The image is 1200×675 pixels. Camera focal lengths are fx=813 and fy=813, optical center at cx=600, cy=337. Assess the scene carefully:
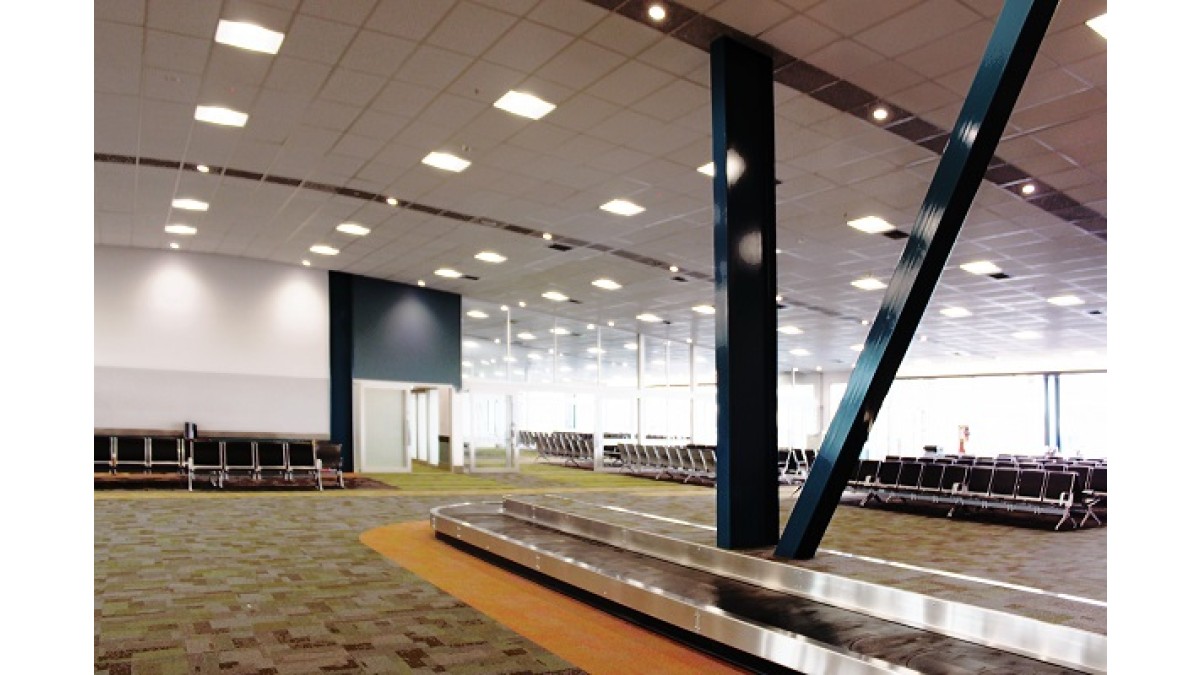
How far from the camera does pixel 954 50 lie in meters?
6.18

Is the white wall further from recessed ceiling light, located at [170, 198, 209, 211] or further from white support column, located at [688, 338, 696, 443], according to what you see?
white support column, located at [688, 338, 696, 443]

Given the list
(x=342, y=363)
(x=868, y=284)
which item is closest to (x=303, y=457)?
(x=342, y=363)

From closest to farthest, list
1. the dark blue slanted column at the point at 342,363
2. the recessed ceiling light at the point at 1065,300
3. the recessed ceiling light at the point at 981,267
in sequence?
the recessed ceiling light at the point at 981,267 < the recessed ceiling light at the point at 1065,300 < the dark blue slanted column at the point at 342,363

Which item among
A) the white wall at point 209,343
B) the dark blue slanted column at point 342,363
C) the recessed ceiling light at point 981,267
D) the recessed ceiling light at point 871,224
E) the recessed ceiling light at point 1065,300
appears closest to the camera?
the recessed ceiling light at point 871,224

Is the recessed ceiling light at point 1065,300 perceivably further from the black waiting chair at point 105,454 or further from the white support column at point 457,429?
the black waiting chair at point 105,454

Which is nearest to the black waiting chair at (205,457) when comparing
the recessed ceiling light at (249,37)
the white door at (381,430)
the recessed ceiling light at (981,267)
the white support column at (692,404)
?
the white door at (381,430)

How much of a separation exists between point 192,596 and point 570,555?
2.58 metres

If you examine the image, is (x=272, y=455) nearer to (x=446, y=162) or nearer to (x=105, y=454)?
(x=105, y=454)

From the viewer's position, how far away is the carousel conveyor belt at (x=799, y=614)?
359 centimetres

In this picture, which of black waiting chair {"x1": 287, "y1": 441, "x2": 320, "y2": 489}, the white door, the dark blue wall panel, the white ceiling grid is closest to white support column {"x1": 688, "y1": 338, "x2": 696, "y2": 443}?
the dark blue wall panel

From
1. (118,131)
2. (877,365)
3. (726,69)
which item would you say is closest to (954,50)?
(726,69)

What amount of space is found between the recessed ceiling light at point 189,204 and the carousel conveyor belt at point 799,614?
7.90 metres

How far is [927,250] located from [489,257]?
1075 cm
